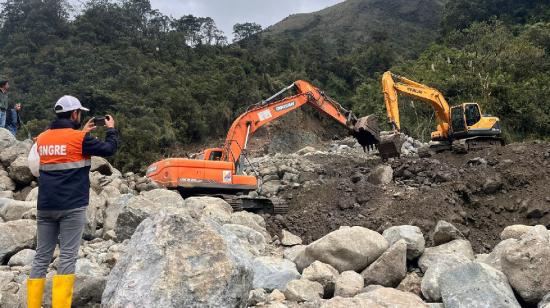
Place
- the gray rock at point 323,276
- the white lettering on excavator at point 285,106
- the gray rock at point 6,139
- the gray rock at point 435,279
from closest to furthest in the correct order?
the gray rock at point 435,279 → the gray rock at point 323,276 → the gray rock at point 6,139 → the white lettering on excavator at point 285,106

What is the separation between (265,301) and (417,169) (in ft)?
22.5

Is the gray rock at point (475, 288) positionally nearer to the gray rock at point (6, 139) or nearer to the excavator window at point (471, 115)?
the gray rock at point (6, 139)

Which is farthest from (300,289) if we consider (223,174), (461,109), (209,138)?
(209,138)

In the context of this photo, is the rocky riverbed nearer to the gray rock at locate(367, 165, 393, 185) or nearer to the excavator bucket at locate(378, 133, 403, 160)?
the gray rock at locate(367, 165, 393, 185)

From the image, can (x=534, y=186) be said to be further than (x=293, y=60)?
No

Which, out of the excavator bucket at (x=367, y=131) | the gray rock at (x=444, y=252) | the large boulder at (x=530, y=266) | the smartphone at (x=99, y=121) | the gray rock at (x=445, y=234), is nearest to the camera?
the large boulder at (x=530, y=266)

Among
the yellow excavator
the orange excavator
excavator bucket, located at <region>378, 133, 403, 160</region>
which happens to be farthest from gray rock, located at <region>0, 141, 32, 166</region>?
the yellow excavator

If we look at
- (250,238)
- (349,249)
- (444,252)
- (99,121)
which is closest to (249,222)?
(250,238)

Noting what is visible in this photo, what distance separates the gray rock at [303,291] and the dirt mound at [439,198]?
3605 mm

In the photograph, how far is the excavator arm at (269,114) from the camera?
9.71 m

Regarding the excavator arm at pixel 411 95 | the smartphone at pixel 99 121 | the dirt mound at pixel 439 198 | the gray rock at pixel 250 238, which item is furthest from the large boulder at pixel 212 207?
the excavator arm at pixel 411 95

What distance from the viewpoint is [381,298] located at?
3.67 metres

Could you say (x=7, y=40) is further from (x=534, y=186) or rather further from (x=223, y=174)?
(x=534, y=186)

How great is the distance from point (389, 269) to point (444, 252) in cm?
96
